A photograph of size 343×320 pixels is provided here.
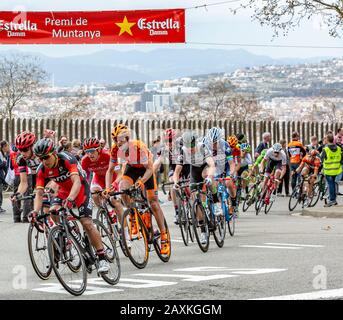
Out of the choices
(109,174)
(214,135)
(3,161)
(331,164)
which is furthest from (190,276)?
(3,161)

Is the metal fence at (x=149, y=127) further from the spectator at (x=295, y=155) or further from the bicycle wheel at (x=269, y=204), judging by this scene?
the bicycle wheel at (x=269, y=204)

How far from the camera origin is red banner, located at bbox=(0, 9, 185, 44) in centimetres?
3180

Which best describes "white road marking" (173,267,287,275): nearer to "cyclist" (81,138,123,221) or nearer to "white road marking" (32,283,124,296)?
"white road marking" (32,283,124,296)

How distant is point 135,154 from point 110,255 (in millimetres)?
2495

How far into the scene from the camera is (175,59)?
153750 millimetres

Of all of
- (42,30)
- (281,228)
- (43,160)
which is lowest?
(281,228)

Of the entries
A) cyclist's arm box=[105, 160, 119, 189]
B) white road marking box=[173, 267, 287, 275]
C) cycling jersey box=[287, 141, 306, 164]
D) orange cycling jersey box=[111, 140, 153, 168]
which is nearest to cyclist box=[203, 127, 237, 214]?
cyclist's arm box=[105, 160, 119, 189]

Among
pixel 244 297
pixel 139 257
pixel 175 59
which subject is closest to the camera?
pixel 244 297

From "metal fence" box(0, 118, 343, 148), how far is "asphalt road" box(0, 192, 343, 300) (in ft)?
56.3

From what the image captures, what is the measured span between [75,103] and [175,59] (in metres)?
108

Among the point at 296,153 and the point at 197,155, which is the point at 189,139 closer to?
the point at 197,155

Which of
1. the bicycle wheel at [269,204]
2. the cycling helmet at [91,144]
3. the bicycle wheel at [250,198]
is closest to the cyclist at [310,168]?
the bicycle wheel at [269,204]

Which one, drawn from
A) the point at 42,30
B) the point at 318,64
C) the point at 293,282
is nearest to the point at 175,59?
the point at 318,64

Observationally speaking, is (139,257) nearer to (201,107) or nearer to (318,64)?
(201,107)
